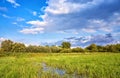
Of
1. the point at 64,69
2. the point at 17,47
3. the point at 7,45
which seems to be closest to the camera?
the point at 64,69

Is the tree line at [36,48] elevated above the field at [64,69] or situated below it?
above

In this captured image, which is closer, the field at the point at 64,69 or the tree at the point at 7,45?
the field at the point at 64,69

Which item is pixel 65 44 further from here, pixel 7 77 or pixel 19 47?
pixel 7 77

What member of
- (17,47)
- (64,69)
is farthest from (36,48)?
(64,69)

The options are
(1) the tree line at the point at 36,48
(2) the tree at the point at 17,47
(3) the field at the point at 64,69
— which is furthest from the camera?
(1) the tree line at the point at 36,48

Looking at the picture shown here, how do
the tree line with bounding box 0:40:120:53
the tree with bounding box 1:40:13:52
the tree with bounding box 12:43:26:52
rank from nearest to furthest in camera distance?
the tree with bounding box 12:43:26:52 → the tree line with bounding box 0:40:120:53 → the tree with bounding box 1:40:13:52

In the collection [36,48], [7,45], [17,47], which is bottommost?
[36,48]

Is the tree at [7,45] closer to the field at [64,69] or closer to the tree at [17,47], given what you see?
the tree at [17,47]

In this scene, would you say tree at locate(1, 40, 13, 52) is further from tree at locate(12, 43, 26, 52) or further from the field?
the field

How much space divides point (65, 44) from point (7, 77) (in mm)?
87148

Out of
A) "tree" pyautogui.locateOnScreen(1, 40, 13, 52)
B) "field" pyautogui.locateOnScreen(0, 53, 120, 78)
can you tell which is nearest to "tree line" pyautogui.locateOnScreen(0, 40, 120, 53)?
"tree" pyautogui.locateOnScreen(1, 40, 13, 52)

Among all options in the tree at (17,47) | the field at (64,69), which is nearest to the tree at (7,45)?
the tree at (17,47)

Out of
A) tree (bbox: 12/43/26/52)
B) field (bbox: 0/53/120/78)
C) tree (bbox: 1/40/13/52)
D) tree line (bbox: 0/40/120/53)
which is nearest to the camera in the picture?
field (bbox: 0/53/120/78)

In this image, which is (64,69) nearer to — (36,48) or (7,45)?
(7,45)
